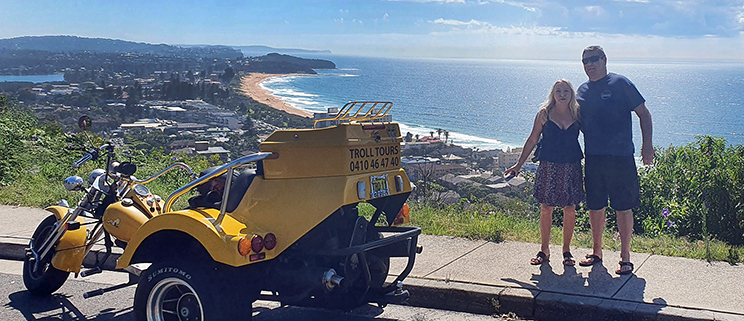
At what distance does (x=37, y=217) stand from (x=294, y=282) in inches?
210

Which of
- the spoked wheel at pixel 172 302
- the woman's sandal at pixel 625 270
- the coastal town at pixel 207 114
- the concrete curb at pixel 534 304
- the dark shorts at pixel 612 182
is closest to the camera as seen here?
the spoked wheel at pixel 172 302

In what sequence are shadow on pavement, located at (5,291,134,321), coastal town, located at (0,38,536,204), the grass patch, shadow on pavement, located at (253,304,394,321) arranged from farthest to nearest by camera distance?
coastal town, located at (0,38,536,204) < the grass patch < shadow on pavement, located at (5,291,134,321) < shadow on pavement, located at (253,304,394,321)

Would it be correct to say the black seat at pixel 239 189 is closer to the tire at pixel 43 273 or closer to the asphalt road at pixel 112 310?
the asphalt road at pixel 112 310

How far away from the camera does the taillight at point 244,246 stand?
403 centimetres

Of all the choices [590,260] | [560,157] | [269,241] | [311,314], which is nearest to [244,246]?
[269,241]

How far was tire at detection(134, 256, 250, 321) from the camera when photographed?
4113mm

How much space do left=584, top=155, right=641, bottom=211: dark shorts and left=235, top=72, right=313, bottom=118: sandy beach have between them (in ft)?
24.4

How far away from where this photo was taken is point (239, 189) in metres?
4.52

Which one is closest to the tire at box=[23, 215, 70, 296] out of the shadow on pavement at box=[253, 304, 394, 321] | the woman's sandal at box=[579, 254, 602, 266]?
the shadow on pavement at box=[253, 304, 394, 321]

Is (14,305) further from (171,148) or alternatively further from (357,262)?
(171,148)

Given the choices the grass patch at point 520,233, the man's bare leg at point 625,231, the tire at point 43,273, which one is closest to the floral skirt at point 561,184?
the man's bare leg at point 625,231

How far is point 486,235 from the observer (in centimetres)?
695

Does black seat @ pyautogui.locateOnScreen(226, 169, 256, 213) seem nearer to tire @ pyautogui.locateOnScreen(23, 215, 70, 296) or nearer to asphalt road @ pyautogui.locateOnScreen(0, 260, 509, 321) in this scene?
asphalt road @ pyautogui.locateOnScreen(0, 260, 509, 321)

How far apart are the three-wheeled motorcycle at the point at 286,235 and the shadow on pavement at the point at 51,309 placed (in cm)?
93
